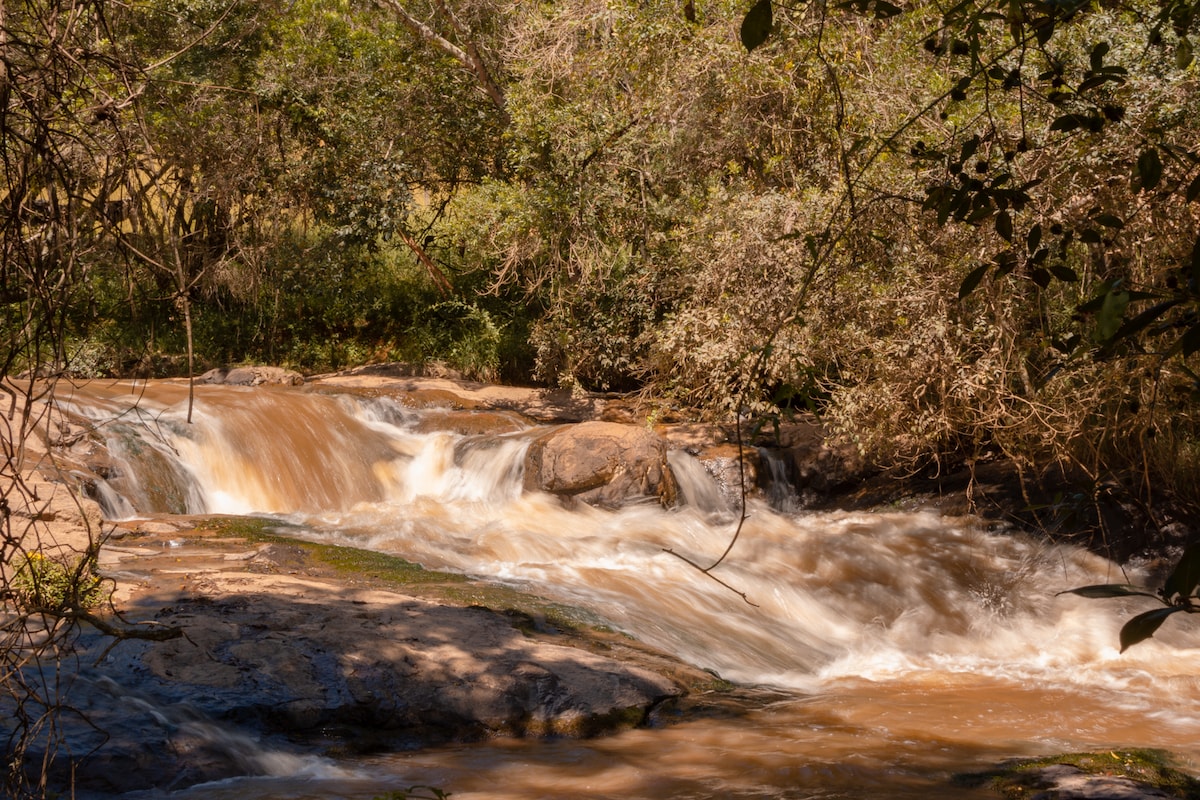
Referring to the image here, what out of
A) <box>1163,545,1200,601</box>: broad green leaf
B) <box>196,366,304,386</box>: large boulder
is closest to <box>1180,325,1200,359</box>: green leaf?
<box>1163,545,1200,601</box>: broad green leaf

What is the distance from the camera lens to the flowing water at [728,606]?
4766mm

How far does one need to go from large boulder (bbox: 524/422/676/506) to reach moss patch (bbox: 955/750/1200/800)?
282 inches

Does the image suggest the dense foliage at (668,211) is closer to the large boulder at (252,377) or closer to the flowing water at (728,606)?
the large boulder at (252,377)

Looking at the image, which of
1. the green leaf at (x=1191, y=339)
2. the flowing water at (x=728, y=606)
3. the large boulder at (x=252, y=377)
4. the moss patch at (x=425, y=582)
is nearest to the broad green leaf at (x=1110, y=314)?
the green leaf at (x=1191, y=339)

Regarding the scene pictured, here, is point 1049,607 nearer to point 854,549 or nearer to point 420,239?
point 854,549

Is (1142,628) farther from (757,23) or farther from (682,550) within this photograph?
(682,550)

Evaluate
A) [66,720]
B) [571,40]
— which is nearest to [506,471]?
[571,40]

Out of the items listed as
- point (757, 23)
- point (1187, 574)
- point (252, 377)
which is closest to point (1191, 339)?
point (1187, 574)

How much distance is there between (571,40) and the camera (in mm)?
14914

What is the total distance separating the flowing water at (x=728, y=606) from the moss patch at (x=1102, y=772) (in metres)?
0.16

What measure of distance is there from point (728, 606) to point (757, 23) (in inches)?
287

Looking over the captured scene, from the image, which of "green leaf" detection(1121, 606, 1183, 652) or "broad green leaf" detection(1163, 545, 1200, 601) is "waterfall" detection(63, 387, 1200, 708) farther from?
"broad green leaf" detection(1163, 545, 1200, 601)

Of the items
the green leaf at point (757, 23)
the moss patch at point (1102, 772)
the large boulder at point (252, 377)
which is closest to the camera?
the green leaf at point (757, 23)

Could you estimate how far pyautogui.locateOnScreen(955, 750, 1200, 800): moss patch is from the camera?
167 inches
